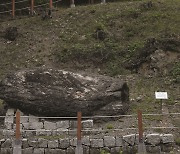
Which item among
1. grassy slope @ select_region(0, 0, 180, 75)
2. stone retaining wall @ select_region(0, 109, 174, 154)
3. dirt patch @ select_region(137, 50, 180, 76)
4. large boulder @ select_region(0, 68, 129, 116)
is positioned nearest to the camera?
stone retaining wall @ select_region(0, 109, 174, 154)

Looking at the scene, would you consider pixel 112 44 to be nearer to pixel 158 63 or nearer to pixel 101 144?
pixel 158 63

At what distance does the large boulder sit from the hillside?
159 centimetres

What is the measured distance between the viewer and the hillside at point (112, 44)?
57.2ft

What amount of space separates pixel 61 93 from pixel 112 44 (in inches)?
249

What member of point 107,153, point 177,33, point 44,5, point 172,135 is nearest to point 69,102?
point 107,153

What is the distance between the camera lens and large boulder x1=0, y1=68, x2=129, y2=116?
1373cm

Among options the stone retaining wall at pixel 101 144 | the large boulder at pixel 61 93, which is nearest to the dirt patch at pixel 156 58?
the large boulder at pixel 61 93

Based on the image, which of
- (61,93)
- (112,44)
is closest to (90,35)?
(112,44)

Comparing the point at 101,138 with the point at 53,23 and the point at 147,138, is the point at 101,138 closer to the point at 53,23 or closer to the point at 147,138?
the point at 147,138

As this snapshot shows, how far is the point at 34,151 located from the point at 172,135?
453cm

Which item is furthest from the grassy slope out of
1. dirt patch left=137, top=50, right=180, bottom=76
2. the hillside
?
dirt patch left=137, top=50, right=180, bottom=76

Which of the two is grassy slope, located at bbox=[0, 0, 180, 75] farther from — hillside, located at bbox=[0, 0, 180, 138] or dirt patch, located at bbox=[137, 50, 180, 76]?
dirt patch, located at bbox=[137, 50, 180, 76]

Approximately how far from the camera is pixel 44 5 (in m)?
24.6

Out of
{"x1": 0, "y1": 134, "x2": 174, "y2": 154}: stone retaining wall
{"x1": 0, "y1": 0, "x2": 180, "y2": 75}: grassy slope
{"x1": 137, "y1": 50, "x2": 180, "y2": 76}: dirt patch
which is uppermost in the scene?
{"x1": 0, "y1": 0, "x2": 180, "y2": 75}: grassy slope
